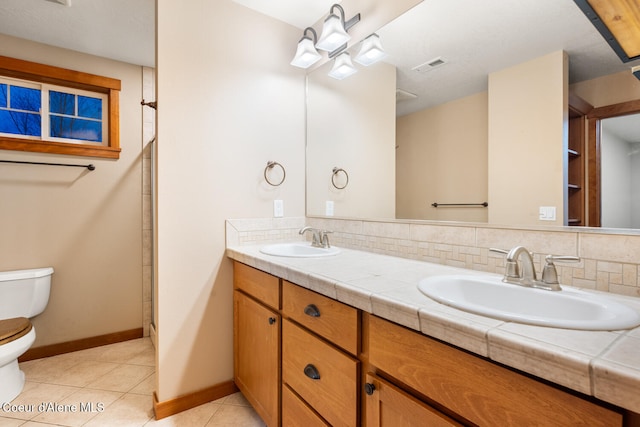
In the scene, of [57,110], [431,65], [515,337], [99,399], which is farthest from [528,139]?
[57,110]

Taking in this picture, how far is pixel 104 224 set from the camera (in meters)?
2.47

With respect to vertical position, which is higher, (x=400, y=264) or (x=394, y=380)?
(x=400, y=264)

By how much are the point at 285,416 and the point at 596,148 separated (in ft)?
4.87

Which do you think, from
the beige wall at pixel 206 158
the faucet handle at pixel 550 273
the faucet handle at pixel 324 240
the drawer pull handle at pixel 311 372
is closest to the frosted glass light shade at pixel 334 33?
the beige wall at pixel 206 158

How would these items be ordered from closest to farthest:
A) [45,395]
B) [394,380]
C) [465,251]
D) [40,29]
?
[394,380] → [465,251] → [45,395] → [40,29]

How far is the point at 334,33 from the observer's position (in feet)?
5.65

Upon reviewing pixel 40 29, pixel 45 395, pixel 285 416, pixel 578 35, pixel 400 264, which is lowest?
pixel 45 395

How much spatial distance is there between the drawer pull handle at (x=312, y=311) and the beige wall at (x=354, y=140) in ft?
2.39

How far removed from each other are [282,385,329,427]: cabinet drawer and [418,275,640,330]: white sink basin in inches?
24.5

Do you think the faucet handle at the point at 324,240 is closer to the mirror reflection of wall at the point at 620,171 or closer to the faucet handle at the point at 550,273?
the faucet handle at the point at 550,273

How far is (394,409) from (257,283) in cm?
90

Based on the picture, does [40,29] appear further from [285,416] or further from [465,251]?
[465,251]

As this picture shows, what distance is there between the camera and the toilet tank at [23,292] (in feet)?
6.61

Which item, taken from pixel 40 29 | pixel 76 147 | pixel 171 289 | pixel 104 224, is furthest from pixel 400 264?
pixel 40 29
